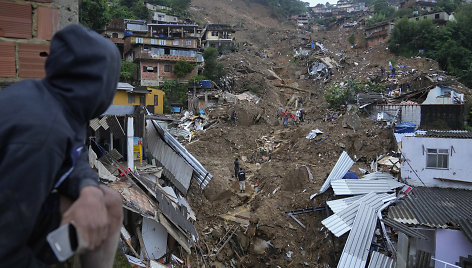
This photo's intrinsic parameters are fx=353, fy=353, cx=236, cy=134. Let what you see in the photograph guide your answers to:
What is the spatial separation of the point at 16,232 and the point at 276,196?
12240mm

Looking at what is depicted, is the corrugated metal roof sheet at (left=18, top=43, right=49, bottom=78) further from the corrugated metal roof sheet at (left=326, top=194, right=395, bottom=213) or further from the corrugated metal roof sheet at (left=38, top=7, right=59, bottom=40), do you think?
the corrugated metal roof sheet at (left=326, top=194, right=395, bottom=213)

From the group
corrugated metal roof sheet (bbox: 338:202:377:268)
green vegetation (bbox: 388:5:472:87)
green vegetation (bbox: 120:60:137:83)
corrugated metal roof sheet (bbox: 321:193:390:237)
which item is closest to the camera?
corrugated metal roof sheet (bbox: 338:202:377:268)

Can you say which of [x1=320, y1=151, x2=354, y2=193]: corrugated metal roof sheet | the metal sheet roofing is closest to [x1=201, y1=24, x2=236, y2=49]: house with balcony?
the metal sheet roofing

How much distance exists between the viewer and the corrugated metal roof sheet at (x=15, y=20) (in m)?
2.20

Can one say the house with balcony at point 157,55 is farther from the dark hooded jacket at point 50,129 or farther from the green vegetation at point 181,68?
the dark hooded jacket at point 50,129

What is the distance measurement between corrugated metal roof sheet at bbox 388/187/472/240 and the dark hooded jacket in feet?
22.3

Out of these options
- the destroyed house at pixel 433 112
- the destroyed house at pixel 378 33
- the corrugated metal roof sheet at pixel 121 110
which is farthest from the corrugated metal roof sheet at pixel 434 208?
the destroyed house at pixel 378 33

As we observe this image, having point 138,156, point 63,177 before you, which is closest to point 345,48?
point 138,156

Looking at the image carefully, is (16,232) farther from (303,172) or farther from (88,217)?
(303,172)

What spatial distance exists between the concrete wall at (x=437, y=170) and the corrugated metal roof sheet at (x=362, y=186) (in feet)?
1.95

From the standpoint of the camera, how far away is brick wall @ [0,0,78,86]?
87.3 inches

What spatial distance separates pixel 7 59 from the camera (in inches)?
89.5

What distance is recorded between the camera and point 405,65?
97.3 ft

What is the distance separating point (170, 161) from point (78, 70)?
1086 cm
